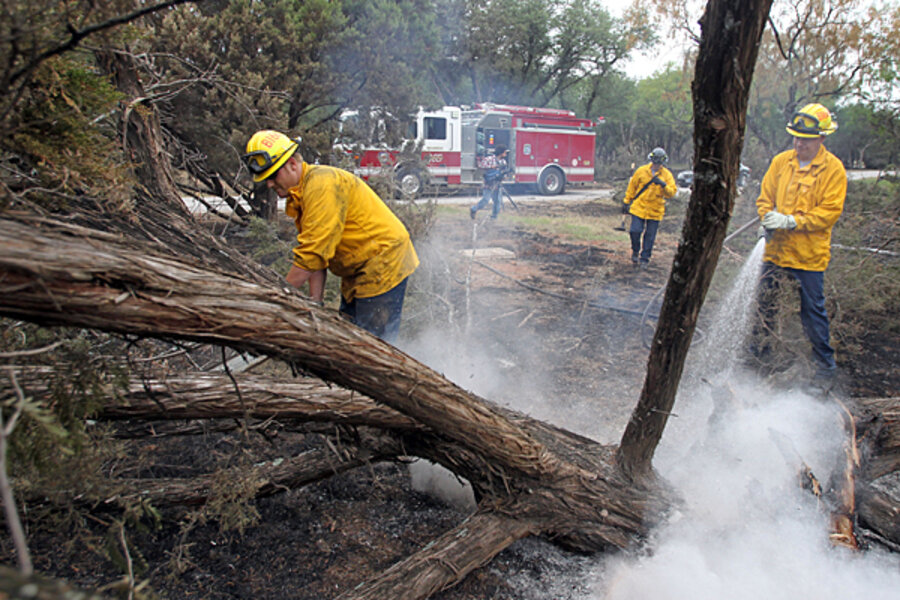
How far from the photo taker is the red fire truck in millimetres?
16359

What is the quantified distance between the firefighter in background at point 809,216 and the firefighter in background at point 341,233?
244 centimetres

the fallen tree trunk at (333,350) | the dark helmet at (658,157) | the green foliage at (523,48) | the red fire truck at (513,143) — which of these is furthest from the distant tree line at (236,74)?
the green foliage at (523,48)

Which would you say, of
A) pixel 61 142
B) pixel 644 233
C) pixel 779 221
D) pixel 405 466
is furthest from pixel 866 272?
pixel 61 142

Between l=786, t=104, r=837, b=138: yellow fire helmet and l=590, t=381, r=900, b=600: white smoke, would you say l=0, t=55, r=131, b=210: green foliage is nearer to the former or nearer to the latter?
l=590, t=381, r=900, b=600: white smoke

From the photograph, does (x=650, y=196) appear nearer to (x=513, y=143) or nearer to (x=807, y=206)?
(x=807, y=206)

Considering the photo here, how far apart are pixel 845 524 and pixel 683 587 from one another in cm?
93

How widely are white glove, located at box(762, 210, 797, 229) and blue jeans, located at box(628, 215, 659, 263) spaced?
12.0ft

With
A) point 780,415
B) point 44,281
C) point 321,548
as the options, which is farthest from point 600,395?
point 44,281

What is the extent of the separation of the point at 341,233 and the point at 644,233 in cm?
540

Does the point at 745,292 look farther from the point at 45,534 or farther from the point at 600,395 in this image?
the point at 45,534

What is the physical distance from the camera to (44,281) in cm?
115

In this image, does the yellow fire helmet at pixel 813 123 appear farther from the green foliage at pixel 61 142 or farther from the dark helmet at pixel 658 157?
the green foliage at pixel 61 142

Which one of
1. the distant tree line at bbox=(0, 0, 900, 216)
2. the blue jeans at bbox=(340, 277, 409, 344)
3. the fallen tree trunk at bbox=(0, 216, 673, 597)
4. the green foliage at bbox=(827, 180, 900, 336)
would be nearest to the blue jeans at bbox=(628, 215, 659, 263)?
the green foliage at bbox=(827, 180, 900, 336)

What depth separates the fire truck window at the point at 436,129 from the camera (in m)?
16.2
